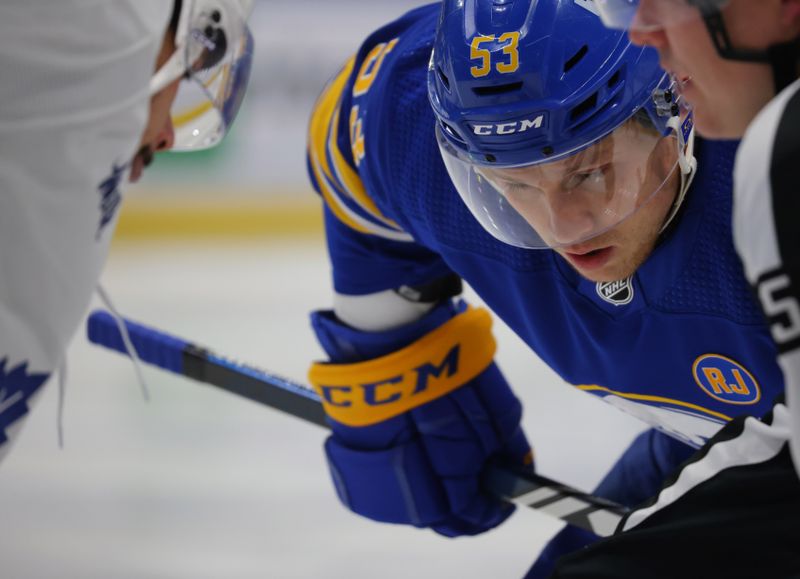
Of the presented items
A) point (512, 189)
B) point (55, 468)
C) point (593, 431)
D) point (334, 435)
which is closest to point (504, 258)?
point (512, 189)

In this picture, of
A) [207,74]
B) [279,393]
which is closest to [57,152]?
[207,74]

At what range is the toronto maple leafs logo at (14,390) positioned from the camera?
0.97 m

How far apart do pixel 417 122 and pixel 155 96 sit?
1.73 feet

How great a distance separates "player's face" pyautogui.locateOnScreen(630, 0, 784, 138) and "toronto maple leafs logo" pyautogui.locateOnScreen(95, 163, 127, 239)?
0.43 metres

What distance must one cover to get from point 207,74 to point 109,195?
0.93 feet

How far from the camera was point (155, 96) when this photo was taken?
3.80 feet

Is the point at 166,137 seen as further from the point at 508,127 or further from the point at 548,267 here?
the point at 548,267

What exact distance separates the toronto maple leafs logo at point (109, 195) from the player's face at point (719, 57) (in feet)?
1.41

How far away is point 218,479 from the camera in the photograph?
2.32 m

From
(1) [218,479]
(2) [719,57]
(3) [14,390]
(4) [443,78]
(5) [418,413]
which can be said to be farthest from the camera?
(1) [218,479]

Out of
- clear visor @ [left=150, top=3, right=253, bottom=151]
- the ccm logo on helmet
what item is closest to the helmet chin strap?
the ccm logo on helmet

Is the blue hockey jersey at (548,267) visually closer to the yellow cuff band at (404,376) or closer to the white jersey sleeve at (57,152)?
the yellow cuff band at (404,376)

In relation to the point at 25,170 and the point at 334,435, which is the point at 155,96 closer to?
the point at 25,170

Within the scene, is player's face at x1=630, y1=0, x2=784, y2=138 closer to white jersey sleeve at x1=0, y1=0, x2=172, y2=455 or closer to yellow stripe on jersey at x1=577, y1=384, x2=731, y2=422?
white jersey sleeve at x1=0, y1=0, x2=172, y2=455
